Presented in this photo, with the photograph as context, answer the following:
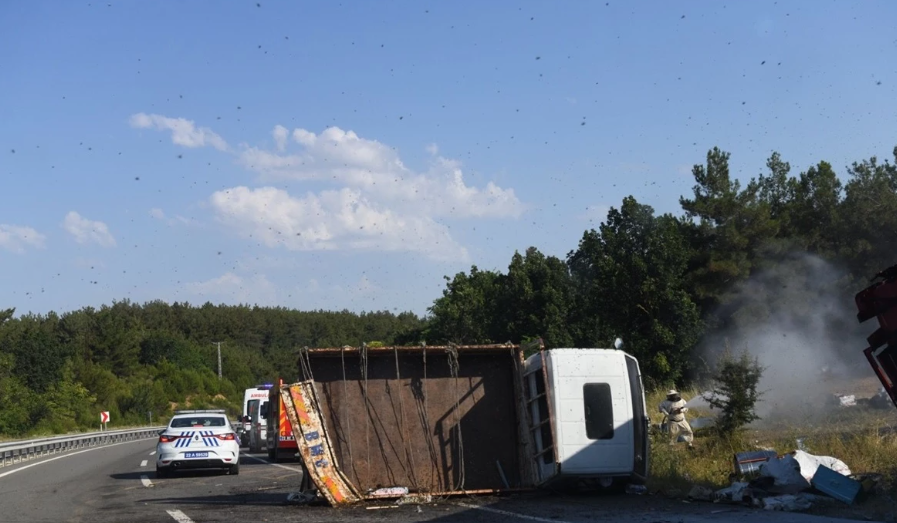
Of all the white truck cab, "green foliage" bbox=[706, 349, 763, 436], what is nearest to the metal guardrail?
the white truck cab

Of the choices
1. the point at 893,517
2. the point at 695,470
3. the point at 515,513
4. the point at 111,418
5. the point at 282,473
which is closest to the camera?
the point at 893,517

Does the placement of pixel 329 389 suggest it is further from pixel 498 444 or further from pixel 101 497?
pixel 101 497

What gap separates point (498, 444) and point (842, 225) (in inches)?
1659

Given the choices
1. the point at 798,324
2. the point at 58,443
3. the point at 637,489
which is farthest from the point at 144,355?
the point at 637,489

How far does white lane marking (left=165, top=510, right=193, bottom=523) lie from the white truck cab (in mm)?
5261

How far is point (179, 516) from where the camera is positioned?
42.9ft

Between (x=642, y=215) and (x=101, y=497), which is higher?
(x=642, y=215)

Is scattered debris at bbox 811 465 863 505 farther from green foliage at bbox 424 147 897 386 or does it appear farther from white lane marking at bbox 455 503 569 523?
green foliage at bbox 424 147 897 386

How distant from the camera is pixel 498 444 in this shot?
49.3 ft

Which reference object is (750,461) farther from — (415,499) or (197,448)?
(197,448)

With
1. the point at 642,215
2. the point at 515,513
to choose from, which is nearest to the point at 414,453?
the point at 515,513

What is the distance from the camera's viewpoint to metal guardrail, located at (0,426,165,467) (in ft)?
111

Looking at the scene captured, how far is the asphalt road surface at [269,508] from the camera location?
466 inches

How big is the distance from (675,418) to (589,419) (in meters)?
6.72
